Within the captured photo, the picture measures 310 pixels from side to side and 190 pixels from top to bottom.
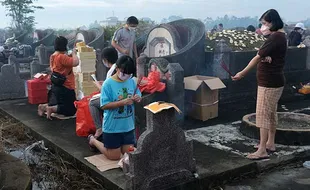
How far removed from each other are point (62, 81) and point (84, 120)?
1356mm

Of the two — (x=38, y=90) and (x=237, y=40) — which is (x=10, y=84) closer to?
(x=38, y=90)

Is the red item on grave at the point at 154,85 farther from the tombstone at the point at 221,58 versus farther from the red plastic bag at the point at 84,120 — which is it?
the tombstone at the point at 221,58

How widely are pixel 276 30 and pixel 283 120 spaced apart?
2.47 meters

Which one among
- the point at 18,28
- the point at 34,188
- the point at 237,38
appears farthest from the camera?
the point at 18,28

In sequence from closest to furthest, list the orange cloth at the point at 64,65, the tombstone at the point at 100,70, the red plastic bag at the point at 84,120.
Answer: the red plastic bag at the point at 84,120 < the orange cloth at the point at 64,65 < the tombstone at the point at 100,70

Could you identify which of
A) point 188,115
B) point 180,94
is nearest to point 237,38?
point 188,115

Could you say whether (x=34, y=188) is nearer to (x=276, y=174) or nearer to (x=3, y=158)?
(x=3, y=158)

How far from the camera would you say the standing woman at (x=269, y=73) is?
4793 mm

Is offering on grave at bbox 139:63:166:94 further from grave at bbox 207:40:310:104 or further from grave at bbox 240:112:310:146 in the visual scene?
grave at bbox 207:40:310:104

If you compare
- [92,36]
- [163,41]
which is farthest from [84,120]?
[92,36]

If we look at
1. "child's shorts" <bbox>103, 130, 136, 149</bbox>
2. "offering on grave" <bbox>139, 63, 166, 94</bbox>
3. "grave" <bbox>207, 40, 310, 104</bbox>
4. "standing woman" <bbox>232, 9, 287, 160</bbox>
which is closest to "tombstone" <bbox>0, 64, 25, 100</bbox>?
"offering on grave" <bbox>139, 63, 166, 94</bbox>

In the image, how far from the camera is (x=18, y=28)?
3397 cm

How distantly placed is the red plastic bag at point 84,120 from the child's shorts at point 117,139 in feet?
4.03

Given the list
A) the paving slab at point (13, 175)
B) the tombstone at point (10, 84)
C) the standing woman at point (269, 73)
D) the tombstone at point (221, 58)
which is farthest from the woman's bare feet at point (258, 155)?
the tombstone at point (10, 84)
